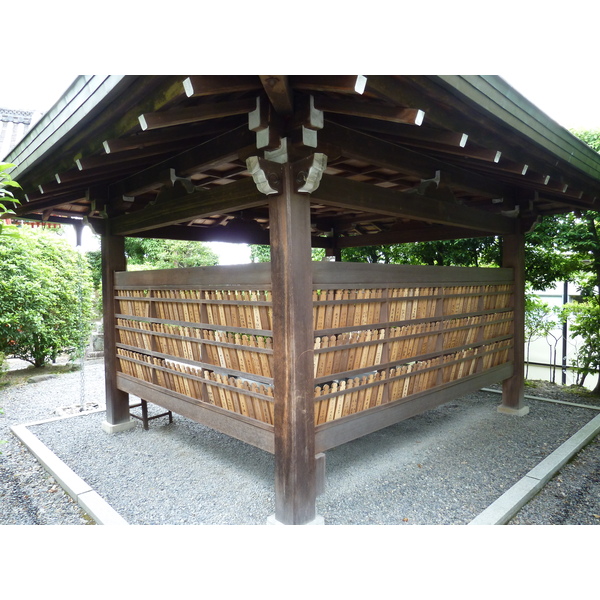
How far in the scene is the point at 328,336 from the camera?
292 cm

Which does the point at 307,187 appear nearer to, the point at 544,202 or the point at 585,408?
the point at 544,202

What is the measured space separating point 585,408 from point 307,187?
17.7ft

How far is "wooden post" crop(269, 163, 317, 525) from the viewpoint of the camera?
2.58 metres

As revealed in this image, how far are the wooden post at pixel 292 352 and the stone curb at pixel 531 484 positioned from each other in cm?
131

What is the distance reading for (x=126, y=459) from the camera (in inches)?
159

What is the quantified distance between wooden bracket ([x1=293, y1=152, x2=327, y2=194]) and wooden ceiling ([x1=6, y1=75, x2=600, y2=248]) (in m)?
0.02

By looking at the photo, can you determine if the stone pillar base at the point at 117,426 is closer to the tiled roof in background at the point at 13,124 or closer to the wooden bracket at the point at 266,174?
the wooden bracket at the point at 266,174

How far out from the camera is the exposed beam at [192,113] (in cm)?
210

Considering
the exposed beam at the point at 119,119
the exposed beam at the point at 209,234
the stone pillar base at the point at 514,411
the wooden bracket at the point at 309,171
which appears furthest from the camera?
the stone pillar base at the point at 514,411

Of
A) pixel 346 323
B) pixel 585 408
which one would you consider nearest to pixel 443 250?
pixel 585 408

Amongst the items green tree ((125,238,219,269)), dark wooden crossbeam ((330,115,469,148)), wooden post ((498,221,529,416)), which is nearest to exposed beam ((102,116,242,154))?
dark wooden crossbeam ((330,115,469,148))

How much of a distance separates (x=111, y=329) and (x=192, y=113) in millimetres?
3262

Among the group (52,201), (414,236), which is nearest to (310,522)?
(414,236)

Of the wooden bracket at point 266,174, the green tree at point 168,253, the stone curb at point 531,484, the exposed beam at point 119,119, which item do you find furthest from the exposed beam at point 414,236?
the green tree at point 168,253
